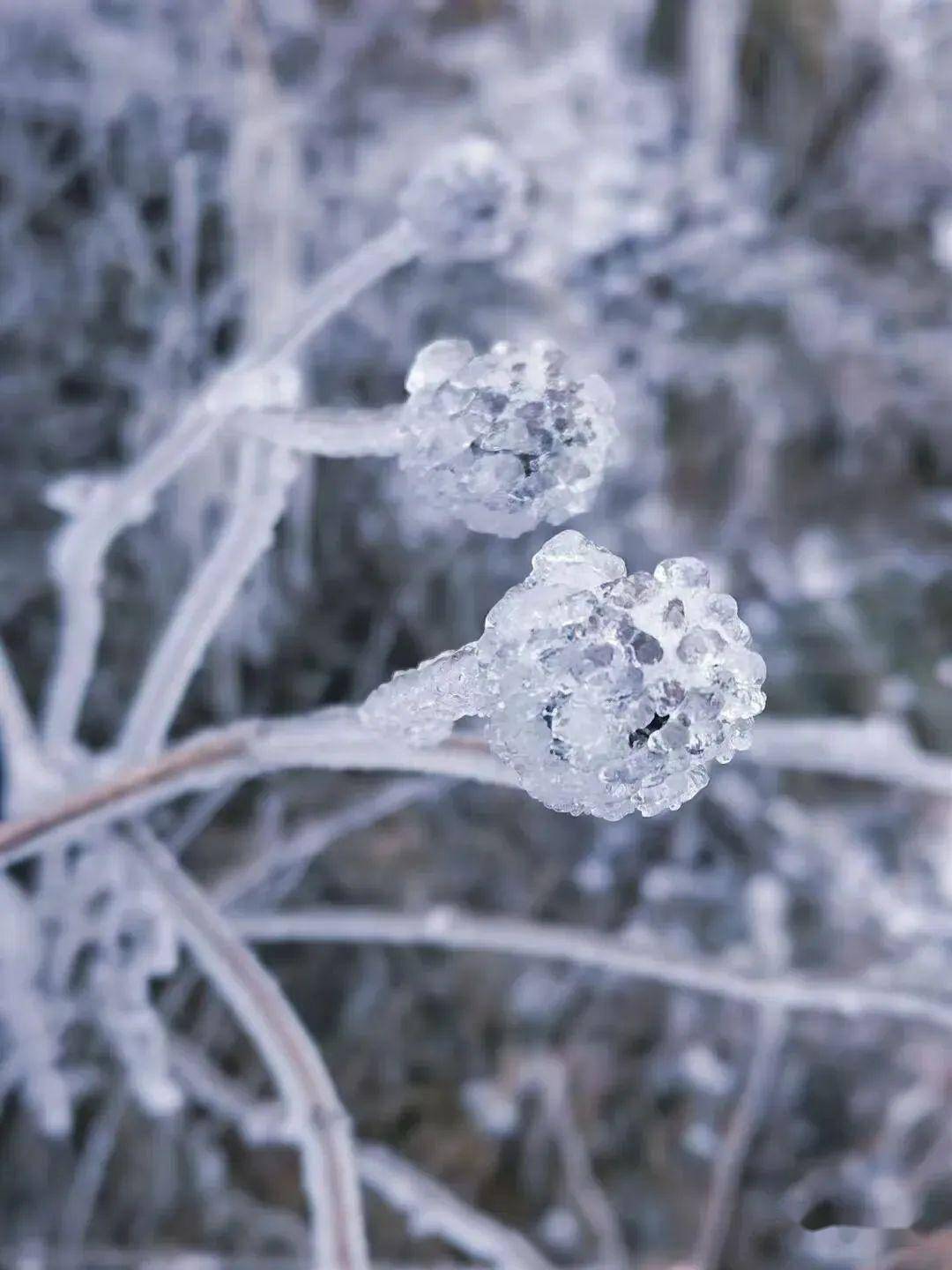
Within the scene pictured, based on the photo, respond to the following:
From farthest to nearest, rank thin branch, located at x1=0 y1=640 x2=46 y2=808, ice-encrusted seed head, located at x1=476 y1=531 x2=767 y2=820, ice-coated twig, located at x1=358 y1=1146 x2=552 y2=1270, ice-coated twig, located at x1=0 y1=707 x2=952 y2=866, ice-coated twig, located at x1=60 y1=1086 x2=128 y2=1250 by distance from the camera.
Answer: ice-coated twig, located at x1=60 y1=1086 x2=128 y2=1250 < ice-coated twig, located at x1=358 y1=1146 x2=552 y2=1270 < thin branch, located at x1=0 y1=640 x2=46 y2=808 < ice-coated twig, located at x1=0 y1=707 x2=952 y2=866 < ice-encrusted seed head, located at x1=476 y1=531 x2=767 y2=820

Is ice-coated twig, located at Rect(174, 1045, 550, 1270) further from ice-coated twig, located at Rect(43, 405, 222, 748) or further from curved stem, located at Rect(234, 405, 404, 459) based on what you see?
curved stem, located at Rect(234, 405, 404, 459)

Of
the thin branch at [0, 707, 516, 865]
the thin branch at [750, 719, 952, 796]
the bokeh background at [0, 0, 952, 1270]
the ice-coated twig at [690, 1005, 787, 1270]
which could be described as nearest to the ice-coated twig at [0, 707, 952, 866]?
the thin branch at [0, 707, 516, 865]

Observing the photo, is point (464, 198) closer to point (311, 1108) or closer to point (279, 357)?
point (279, 357)

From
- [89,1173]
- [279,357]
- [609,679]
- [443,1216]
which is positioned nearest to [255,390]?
[279,357]

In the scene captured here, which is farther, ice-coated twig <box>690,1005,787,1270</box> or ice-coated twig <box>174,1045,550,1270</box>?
ice-coated twig <box>690,1005,787,1270</box>

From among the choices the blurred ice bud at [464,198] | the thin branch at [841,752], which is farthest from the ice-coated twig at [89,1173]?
the blurred ice bud at [464,198]

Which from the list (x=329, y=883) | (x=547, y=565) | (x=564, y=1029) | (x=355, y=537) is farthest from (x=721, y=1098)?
(x=547, y=565)

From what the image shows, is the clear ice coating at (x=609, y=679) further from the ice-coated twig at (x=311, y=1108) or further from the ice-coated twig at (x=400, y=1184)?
the ice-coated twig at (x=400, y=1184)
